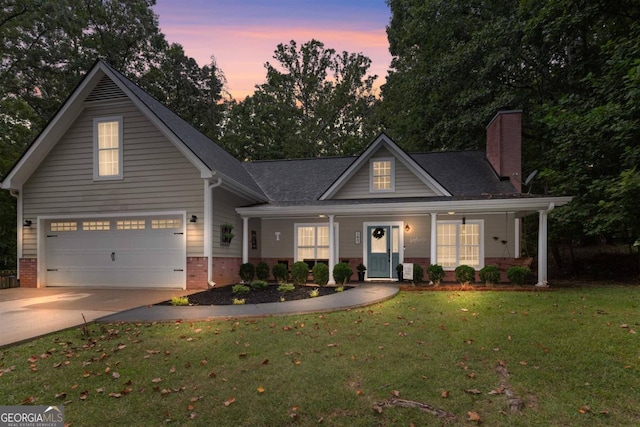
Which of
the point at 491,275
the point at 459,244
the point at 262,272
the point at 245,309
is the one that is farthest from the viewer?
the point at 459,244

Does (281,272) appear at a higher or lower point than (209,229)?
lower

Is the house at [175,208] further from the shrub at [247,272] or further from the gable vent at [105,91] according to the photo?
the shrub at [247,272]

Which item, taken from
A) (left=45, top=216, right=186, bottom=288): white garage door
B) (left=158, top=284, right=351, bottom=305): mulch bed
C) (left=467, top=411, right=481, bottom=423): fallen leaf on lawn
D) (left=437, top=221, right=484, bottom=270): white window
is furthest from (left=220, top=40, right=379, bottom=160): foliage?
(left=467, top=411, right=481, bottom=423): fallen leaf on lawn

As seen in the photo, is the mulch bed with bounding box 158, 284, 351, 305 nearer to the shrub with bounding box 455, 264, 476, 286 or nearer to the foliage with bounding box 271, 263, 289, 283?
the foliage with bounding box 271, 263, 289, 283

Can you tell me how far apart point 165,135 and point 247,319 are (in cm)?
747

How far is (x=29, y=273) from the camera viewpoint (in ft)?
39.8

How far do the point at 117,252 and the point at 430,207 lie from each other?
1070 cm

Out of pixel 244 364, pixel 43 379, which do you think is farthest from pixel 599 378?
pixel 43 379

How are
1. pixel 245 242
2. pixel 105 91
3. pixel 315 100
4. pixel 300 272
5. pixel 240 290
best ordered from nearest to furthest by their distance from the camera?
pixel 240 290, pixel 105 91, pixel 300 272, pixel 245 242, pixel 315 100

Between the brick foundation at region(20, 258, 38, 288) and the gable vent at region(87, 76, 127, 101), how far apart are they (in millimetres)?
5973

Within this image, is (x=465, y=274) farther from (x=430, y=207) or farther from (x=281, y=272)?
(x=281, y=272)

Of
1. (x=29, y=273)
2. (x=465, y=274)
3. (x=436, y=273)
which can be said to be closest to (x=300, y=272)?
(x=436, y=273)

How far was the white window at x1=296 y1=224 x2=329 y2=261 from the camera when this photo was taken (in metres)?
14.4

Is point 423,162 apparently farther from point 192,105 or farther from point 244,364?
point 192,105
